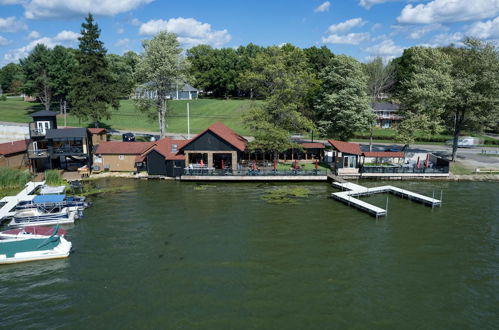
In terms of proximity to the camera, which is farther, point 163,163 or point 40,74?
point 40,74

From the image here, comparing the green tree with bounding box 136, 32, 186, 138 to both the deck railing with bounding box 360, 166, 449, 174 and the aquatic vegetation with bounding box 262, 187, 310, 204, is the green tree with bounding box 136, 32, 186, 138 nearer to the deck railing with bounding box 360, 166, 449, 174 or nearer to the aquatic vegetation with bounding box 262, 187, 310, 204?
the aquatic vegetation with bounding box 262, 187, 310, 204

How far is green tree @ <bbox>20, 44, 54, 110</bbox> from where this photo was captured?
8544cm

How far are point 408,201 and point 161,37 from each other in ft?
147

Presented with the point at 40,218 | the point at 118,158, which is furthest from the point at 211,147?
the point at 40,218

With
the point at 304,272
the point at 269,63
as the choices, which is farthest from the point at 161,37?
the point at 304,272

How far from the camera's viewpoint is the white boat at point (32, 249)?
80.8ft

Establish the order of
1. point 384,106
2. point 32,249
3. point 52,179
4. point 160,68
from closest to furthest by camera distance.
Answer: point 32,249 → point 52,179 → point 160,68 → point 384,106

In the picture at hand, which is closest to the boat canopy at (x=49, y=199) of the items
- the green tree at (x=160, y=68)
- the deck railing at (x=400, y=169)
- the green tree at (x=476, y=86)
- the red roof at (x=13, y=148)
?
the red roof at (x=13, y=148)

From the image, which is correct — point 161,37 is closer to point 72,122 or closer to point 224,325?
point 72,122

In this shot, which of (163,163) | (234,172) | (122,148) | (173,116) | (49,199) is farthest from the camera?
(173,116)

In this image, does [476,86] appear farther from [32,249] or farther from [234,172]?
[32,249]

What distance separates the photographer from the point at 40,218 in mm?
30906

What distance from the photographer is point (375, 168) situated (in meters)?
46.5

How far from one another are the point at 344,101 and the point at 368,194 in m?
18.0
